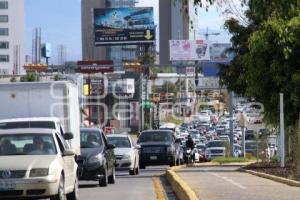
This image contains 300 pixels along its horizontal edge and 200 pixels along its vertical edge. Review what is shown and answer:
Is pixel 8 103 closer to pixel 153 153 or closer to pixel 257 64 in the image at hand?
pixel 257 64

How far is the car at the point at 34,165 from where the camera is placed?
49.2 ft

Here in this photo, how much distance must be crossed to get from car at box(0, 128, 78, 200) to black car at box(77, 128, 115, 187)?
5927 mm

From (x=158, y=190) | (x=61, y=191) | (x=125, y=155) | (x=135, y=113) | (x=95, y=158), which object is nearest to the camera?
(x=61, y=191)

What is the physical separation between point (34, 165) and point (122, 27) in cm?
6597

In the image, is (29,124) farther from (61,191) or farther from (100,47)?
(100,47)

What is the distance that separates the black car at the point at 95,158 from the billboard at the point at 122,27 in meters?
55.2

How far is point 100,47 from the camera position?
349 ft

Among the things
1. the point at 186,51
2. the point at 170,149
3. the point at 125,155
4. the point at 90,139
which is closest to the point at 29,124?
the point at 90,139

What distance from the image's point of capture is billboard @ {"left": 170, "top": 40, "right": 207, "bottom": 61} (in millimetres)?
81688

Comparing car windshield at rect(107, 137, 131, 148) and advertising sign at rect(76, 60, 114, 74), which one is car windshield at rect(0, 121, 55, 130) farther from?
advertising sign at rect(76, 60, 114, 74)

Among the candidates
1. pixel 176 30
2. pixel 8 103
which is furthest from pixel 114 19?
pixel 8 103

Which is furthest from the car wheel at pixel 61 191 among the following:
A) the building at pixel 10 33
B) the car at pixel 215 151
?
the building at pixel 10 33

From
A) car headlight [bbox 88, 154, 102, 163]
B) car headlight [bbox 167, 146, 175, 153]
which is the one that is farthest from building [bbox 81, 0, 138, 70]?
car headlight [bbox 88, 154, 102, 163]

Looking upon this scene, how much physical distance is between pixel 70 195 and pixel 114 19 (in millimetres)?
63880
